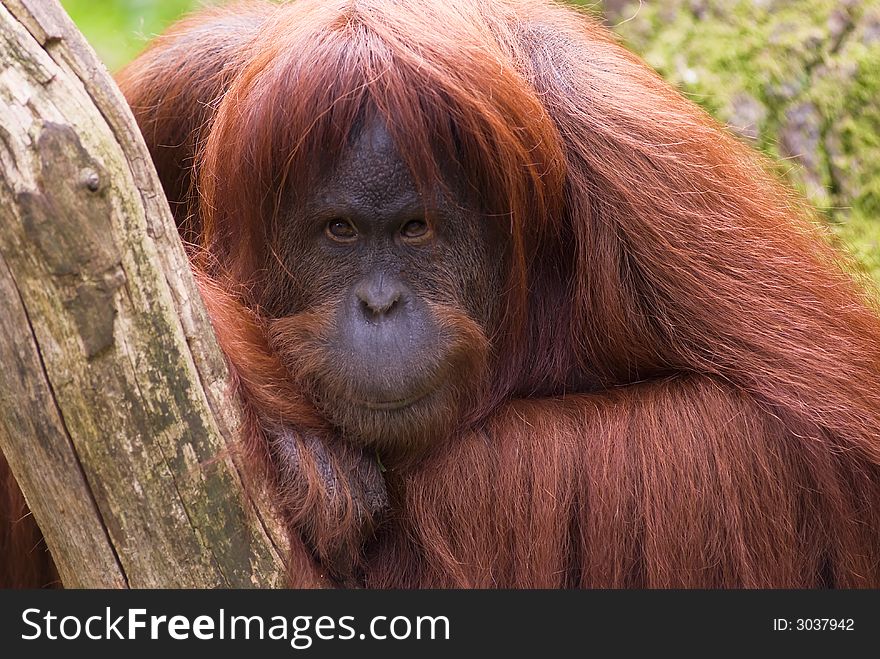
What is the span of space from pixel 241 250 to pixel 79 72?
745 millimetres

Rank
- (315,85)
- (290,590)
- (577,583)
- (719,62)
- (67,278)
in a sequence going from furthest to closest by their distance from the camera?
(719,62) < (577,583) < (315,85) < (290,590) < (67,278)

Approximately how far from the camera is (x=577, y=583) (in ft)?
7.75

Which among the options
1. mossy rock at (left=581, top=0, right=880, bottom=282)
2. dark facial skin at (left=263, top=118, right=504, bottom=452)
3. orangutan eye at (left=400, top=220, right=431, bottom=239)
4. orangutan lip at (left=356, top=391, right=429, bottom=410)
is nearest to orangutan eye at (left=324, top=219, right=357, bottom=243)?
dark facial skin at (left=263, top=118, right=504, bottom=452)

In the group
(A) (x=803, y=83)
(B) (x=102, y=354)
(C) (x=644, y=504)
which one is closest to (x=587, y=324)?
(C) (x=644, y=504)

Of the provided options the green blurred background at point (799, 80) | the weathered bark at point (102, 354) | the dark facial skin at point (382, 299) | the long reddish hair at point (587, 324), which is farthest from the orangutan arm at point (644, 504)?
the green blurred background at point (799, 80)

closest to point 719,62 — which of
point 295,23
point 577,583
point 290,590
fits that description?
point 295,23

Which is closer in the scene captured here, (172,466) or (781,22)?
(172,466)

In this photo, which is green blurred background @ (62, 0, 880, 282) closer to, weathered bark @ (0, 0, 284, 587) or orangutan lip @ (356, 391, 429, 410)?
orangutan lip @ (356, 391, 429, 410)

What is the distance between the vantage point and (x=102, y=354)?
1839 millimetres

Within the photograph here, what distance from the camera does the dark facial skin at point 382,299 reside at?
217cm

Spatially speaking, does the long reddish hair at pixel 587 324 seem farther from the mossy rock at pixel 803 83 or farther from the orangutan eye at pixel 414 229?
the mossy rock at pixel 803 83

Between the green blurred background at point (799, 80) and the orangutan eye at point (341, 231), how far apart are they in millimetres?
1751

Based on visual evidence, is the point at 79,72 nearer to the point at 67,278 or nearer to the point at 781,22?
the point at 67,278

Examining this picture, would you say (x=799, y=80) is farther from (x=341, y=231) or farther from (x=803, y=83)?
(x=341, y=231)
